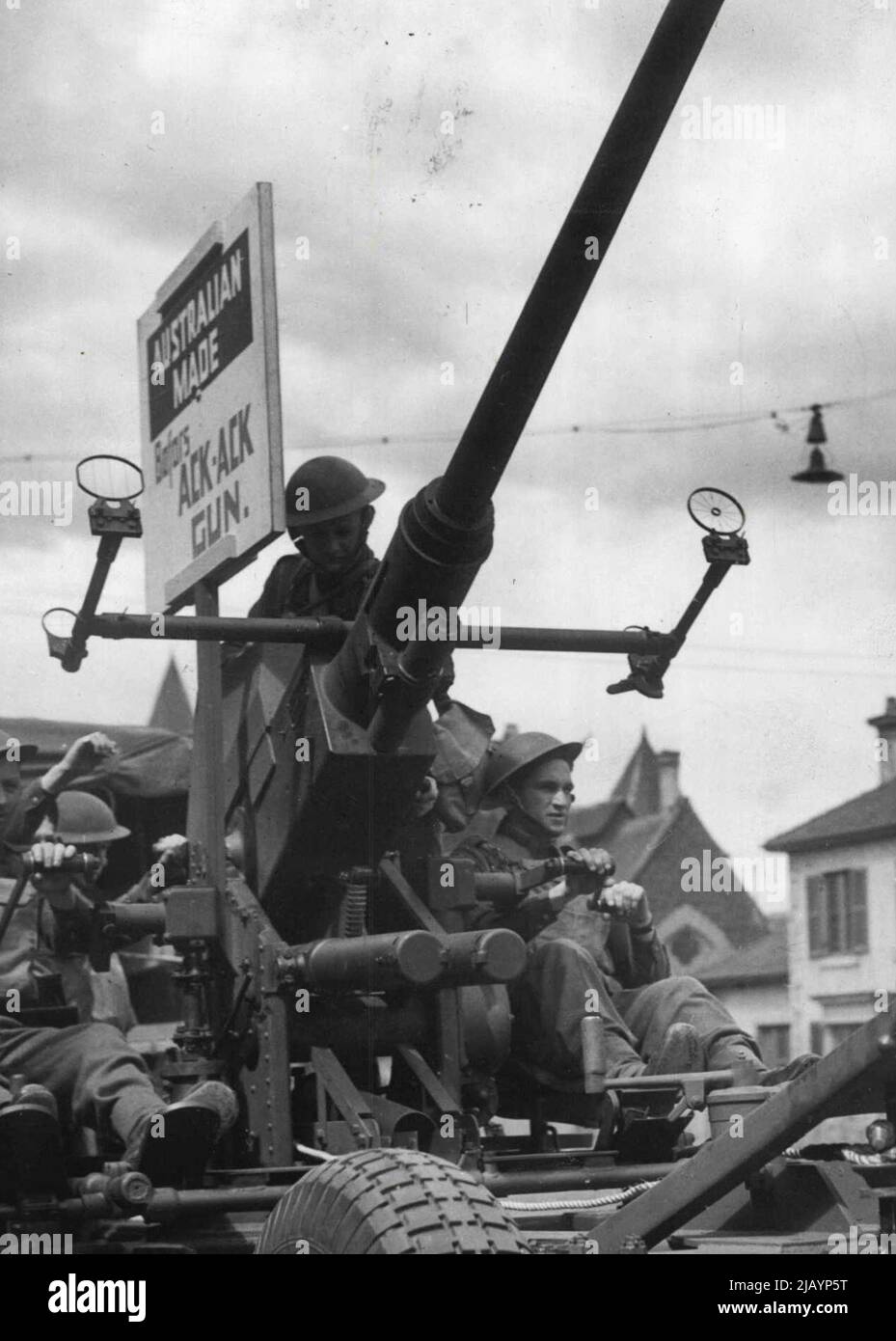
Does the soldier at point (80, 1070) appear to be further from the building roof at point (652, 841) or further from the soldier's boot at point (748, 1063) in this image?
the building roof at point (652, 841)

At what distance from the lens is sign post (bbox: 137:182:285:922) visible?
584 cm

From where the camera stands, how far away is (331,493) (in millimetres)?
6887

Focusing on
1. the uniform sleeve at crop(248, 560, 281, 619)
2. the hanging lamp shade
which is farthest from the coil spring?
the hanging lamp shade

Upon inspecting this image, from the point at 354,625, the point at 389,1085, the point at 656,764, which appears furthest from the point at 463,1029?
the point at 656,764

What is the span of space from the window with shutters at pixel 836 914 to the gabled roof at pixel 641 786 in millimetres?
2062

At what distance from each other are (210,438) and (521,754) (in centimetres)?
202

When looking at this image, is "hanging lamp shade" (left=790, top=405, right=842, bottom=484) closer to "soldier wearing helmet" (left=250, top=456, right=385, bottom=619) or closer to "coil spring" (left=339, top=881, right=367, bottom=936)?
"soldier wearing helmet" (left=250, top=456, right=385, bottom=619)

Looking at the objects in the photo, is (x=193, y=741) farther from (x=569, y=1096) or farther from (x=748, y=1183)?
(x=748, y=1183)

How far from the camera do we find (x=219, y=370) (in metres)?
6.14

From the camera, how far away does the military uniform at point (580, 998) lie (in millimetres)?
6762

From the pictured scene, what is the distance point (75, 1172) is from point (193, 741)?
1339 mm

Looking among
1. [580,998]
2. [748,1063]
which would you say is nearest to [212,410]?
[580,998]

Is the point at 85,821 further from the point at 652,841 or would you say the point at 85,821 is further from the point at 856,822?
the point at 652,841

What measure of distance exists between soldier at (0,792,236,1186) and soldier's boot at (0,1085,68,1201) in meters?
0.01
